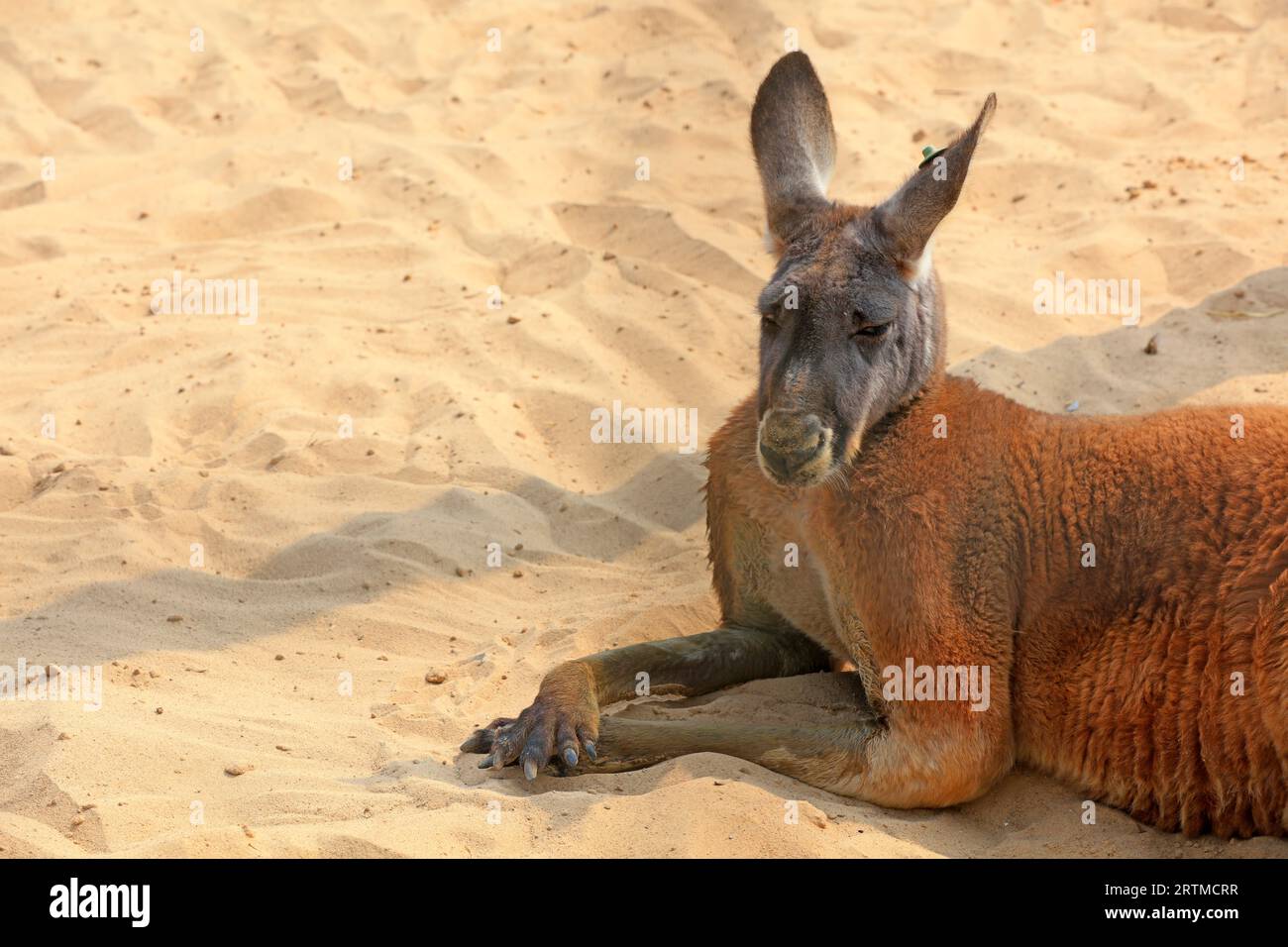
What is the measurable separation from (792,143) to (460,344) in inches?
107

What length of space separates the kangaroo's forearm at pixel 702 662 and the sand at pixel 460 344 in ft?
0.28

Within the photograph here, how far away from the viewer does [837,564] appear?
4.53m

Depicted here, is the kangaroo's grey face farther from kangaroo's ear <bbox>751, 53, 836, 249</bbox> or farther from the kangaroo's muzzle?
kangaroo's ear <bbox>751, 53, 836, 249</bbox>

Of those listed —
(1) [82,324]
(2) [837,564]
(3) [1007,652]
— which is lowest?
(3) [1007,652]

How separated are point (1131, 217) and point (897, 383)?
3995 millimetres

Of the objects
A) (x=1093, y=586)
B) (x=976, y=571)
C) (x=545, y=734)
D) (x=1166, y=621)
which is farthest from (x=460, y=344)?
(x=1166, y=621)

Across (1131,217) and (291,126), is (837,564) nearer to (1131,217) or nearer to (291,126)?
Answer: (1131,217)

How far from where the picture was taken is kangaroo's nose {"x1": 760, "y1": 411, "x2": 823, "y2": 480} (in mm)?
4152

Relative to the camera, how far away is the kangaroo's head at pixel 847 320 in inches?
166

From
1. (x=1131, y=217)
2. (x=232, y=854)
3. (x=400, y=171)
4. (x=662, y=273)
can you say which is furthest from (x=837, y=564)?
(x=400, y=171)

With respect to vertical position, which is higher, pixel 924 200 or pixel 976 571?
pixel 924 200

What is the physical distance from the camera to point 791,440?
4152 millimetres

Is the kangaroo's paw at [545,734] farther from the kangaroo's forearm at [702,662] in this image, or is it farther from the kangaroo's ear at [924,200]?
the kangaroo's ear at [924,200]

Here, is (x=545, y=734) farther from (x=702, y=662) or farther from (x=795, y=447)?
(x=795, y=447)
